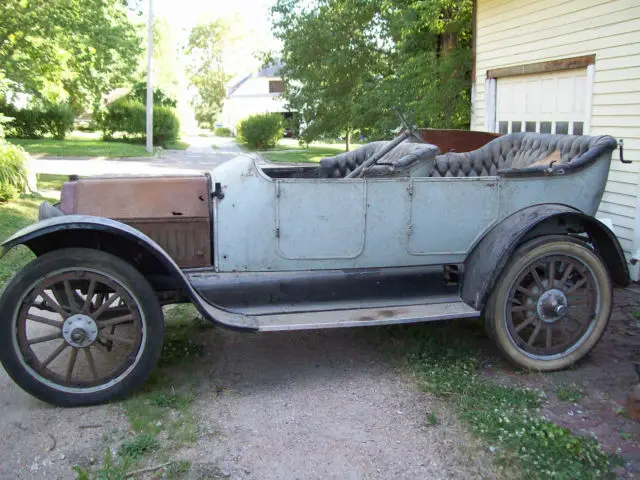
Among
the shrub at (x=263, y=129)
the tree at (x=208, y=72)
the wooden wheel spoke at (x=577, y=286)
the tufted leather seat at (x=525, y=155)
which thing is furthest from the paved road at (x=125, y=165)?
the tree at (x=208, y=72)

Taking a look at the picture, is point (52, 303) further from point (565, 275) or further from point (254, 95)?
point (254, 95)

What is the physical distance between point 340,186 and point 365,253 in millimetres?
471

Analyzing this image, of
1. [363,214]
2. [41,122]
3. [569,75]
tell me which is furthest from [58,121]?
[363,214]

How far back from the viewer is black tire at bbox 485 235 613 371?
3.82 m

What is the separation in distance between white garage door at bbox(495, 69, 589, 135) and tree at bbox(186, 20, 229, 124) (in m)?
69.5

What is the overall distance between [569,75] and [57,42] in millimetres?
10168

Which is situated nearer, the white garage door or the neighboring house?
the neighboring house

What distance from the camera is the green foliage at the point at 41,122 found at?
2797 cm

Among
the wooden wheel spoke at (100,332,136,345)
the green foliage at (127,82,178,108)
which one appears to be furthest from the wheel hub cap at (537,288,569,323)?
the green foliage at (127,82,178,108)

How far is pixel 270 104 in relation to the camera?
6081 cm

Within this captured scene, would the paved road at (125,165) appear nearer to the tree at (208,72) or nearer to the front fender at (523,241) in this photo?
the front fender at (523,241)

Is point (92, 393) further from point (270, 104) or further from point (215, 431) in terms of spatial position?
point (270, 104)

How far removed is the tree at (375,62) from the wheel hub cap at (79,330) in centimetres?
873

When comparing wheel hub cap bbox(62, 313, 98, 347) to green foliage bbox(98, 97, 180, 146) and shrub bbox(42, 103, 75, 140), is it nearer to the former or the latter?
green foliage bbox(98, 97, 180, 146)
